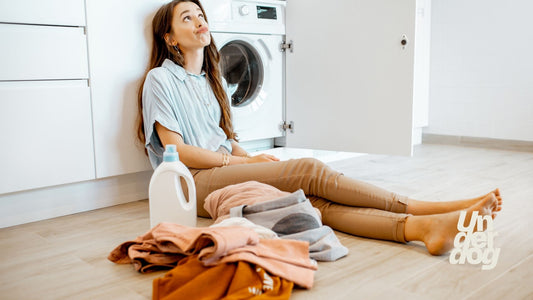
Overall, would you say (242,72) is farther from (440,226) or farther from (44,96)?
(440,226)

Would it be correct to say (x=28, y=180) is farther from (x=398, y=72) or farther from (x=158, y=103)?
(x=398, y=72)

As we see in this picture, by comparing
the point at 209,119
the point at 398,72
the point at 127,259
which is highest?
the point at 398,72

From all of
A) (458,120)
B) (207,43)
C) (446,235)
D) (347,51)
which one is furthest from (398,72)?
(458,120)

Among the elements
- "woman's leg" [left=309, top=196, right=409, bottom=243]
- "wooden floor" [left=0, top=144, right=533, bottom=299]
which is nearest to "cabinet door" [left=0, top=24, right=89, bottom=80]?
"wooden floor" [left=0, top=144, right=533, bottom=299]

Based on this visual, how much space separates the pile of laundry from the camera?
1.19 m

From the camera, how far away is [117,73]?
6.66ft

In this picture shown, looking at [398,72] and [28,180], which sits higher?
[398,72]

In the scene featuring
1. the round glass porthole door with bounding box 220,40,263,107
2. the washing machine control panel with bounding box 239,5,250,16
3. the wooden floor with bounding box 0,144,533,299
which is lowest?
the wooden floor with bounding box 0,144,533,299

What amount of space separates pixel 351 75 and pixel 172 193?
1.13m

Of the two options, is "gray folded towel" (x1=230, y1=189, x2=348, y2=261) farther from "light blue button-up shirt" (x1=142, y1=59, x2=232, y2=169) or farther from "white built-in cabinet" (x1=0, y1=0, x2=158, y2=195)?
"white built-in cabinet" (x1=0, y1=0, x2=158, y2=195)

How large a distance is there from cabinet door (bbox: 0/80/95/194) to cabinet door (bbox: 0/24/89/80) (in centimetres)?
3

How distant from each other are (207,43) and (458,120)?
7.81ft

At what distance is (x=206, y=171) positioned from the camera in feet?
6.20

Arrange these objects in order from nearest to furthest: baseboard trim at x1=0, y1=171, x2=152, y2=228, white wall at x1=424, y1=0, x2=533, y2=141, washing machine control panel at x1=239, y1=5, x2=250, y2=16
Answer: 1. baseboard trim at x1=0, y1=171, x2=152, y2=228
2. washing machine control panel at x1=239, y1=5, x2=250, y2=16
3. white wall at x1=424, y1=0, x2=533, y2=141
